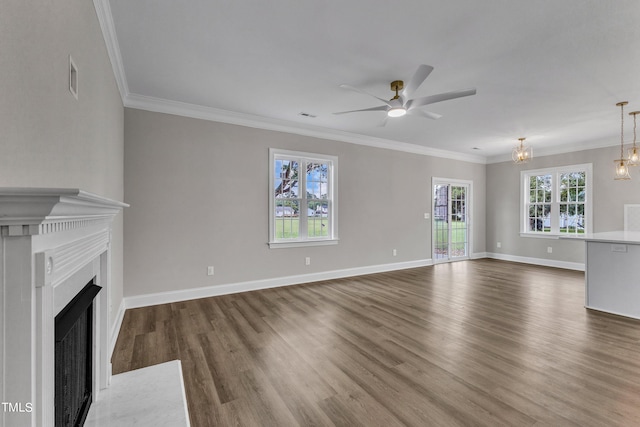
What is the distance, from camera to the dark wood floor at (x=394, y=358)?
68.8 inches

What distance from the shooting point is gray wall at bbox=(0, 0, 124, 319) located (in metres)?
0.88

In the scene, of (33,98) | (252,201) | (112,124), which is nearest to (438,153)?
(252,201)

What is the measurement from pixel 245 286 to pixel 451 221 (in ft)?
17.5

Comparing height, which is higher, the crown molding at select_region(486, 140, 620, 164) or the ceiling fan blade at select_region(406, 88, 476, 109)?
the crown molding at select_region(486, 140, 620, 164)

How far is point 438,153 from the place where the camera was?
6754 millimetres

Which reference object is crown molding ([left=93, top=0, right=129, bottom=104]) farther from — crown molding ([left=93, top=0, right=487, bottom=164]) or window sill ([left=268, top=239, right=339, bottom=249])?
window sill ([left=268, top=239, right=339, bottom=249])

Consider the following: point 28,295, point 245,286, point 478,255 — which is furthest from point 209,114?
point 478,255

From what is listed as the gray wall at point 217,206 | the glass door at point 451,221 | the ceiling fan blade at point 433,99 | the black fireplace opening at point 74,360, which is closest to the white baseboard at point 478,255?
the glass door at point 451,221

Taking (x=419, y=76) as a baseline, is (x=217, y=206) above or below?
below

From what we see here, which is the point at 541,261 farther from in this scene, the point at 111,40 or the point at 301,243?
Result: the point at 111,40

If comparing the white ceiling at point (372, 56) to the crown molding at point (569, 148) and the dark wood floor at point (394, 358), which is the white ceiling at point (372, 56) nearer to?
the crown molding at point (569, 148)

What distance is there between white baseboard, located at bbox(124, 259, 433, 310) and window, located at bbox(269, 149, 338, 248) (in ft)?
1.93

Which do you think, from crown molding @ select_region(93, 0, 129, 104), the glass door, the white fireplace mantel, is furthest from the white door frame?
the white fireplace mantel

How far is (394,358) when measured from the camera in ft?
7.78
